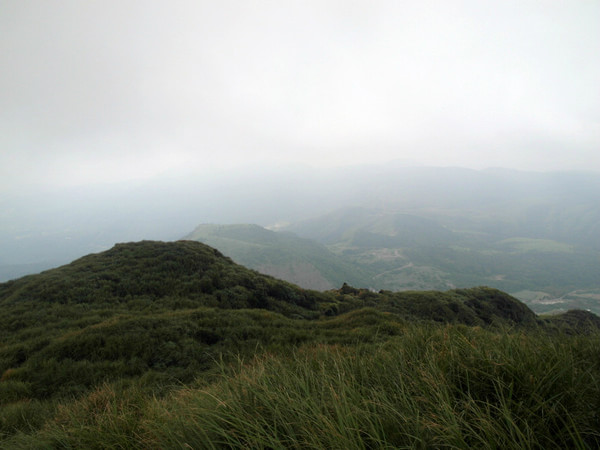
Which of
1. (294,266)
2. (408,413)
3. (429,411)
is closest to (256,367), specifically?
(408,413)

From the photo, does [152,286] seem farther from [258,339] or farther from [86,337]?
[258,339]

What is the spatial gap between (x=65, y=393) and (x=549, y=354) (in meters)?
10.0

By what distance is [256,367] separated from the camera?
464cm

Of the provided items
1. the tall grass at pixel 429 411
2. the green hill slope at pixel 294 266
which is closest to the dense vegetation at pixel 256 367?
the tall grass at pixel 429 411

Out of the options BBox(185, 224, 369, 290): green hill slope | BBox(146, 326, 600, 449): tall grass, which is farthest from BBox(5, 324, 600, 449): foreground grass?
BBox(185, 224, 369, 290): green hill slope

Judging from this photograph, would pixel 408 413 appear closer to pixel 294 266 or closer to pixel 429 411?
pixel 429 411

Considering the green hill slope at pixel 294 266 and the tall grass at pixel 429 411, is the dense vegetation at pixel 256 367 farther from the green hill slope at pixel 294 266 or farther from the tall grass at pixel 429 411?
the green hill slope at pixel 294 266

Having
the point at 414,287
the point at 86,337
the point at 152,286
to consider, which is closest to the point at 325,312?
the point at 152,286

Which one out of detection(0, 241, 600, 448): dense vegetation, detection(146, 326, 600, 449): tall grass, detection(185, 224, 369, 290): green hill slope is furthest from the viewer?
detection(185, 224, 369, 290): green hill slope

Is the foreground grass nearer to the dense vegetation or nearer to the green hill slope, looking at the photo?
the dense vegetation

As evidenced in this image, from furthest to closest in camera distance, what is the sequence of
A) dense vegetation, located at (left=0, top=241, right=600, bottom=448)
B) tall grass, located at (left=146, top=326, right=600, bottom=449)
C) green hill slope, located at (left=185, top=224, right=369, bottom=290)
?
green hill slope, located at (left=185, top=224, right=369, bottom=290) → dense vegetation, located at (left=0, top=241, right=600, bottom=448) → tall grass, located at (left=146, top=326, right=600, bottom=449)

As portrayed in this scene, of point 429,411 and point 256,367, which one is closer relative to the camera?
point 429,411

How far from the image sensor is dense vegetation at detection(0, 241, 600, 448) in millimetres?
2262

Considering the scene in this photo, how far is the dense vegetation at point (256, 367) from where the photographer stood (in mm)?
2262
